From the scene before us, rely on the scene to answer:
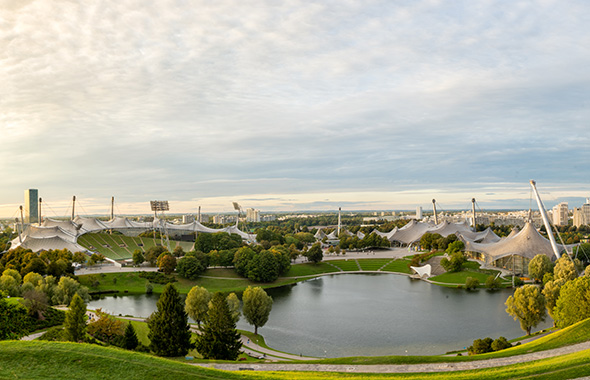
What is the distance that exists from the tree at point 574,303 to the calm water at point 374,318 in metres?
6.37

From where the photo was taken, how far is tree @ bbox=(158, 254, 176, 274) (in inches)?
2133

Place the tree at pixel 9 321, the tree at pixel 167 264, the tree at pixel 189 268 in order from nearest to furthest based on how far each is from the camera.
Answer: the tree at pixel 9 321 < the tree at pixel 189 268 < the tree at pixel 167 264

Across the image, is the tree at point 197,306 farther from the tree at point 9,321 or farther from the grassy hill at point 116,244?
the grassy hill at point 116,244

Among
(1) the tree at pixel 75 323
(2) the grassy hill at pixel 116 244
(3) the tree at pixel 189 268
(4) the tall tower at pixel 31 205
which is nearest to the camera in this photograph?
(1) the tree at pixel 75 323

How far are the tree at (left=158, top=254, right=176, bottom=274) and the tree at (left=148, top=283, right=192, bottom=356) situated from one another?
106ft

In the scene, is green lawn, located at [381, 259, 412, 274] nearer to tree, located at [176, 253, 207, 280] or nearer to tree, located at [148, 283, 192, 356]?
tree, located at [176, 253, 207, 280]

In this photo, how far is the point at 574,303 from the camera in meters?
24.8

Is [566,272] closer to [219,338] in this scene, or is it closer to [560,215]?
[219,338]

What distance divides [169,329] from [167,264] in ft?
109

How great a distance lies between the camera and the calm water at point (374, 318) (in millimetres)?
29500

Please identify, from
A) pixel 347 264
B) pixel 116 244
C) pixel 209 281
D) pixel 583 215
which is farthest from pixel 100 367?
pixel 583 215

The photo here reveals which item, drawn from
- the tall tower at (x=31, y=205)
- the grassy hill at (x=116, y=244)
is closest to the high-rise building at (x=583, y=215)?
the grassy hill at (x=116, y=244)

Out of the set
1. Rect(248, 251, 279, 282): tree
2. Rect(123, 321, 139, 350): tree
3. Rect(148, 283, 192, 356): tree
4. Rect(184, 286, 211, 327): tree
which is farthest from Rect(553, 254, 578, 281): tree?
Rect(123, 321, 139, 350): tree

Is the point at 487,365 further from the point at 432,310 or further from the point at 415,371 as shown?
the point at 432,310
